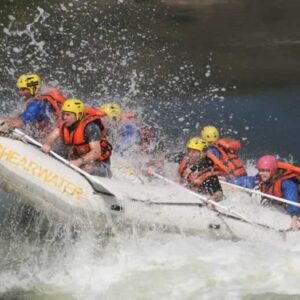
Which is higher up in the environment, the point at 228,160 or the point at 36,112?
the point at 36,112

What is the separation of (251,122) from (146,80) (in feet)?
15.9

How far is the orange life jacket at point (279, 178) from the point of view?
31.3 feet

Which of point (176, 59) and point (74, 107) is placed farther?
point (176, 59)

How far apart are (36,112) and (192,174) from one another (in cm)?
251

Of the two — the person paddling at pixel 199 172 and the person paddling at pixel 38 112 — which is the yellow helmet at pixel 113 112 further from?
the person paddling at pixel 199 172

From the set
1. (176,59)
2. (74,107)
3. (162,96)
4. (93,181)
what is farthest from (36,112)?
(176,59)

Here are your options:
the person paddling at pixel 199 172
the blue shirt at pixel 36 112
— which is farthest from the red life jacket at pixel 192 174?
the blue shirt at pixel 36 112

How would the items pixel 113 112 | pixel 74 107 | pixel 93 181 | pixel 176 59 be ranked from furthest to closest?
pixel 176 59, pixel 113 112, pixel 74 107, pixel 93 181

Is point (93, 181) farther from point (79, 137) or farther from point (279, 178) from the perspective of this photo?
point (279, 178)

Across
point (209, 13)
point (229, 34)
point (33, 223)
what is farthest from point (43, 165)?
point (209, 13)

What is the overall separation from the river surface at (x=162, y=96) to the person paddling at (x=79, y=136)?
3.05 feet

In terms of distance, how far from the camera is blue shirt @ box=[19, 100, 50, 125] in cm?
1015

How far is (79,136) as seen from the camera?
30.9ft

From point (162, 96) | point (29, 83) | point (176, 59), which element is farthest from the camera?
point (176, 59)
